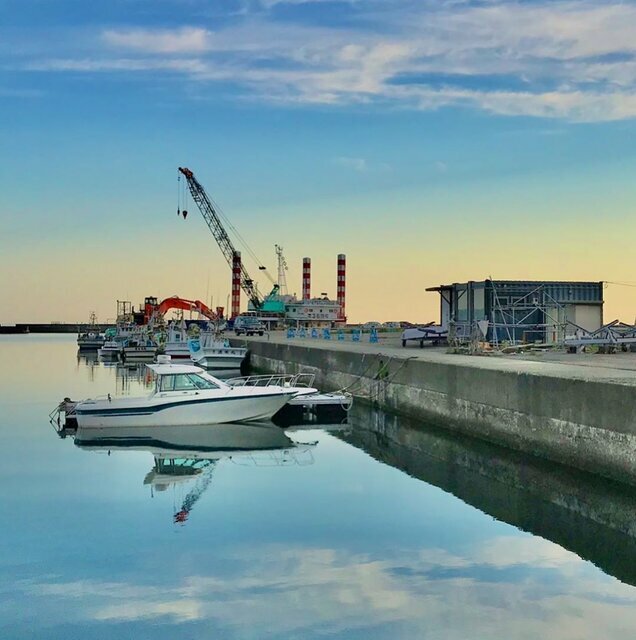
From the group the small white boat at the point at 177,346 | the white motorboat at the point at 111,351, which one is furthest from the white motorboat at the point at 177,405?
the white motorboat at the point at 111,351

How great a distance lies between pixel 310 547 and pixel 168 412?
Answer: 12421 millimetres

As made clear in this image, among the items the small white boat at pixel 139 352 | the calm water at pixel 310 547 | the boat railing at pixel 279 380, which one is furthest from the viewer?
the small white boat at pixel 139 352

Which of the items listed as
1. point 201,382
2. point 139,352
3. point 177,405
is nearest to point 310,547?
point 177,405

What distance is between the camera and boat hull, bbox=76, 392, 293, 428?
24.0m

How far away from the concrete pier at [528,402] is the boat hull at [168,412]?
5481 mm

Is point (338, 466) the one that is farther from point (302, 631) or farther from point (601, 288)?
point (601, 288)

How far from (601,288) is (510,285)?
5.60 meters

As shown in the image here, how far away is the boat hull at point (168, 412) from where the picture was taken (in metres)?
24.0

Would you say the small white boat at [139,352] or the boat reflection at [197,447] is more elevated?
the small white boat at [139,352]

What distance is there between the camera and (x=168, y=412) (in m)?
24.0

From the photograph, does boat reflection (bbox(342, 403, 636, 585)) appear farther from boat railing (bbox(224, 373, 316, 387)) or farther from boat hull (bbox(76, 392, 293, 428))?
boat railing (bbox(224, 373, 316, 387))

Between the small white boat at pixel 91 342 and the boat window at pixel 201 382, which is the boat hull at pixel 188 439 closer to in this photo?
the boat window at pixel 201 382

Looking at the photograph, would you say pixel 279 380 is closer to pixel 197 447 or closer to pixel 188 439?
pixel 188 439

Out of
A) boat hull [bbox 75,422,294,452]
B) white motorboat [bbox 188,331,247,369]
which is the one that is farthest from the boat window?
white motorboat [bbox 188,331,247,369]
